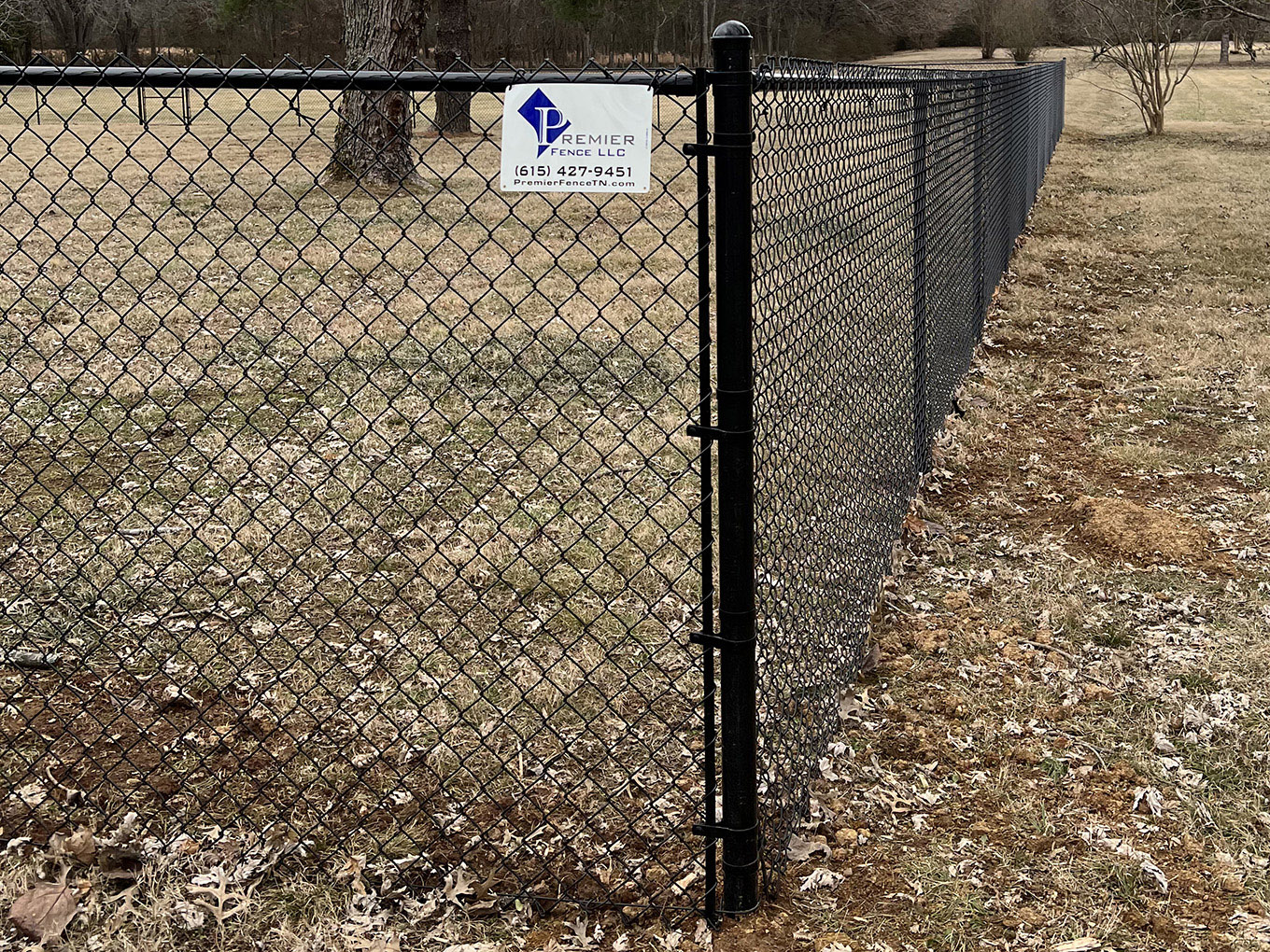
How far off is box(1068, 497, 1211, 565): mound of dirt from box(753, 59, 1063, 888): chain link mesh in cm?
71

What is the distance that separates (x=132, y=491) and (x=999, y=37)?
5608cm

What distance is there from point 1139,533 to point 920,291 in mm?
1256

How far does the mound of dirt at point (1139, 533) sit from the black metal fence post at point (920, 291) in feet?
2.25

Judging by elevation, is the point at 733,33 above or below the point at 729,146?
above

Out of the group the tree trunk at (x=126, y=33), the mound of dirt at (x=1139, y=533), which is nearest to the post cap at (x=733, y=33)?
the mound of dirt at (x=1139, y=533)

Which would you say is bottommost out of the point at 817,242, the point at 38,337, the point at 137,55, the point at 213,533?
the point at 213,533

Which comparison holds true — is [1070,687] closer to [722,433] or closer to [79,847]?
[722,433]

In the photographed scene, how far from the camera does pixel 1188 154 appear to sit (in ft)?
67.6

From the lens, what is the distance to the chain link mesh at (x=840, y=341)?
9.43ft

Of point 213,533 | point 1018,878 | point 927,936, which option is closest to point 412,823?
point 927,936

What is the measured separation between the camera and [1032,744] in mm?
3406

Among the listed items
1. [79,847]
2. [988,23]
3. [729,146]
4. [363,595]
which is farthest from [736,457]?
[988,23]

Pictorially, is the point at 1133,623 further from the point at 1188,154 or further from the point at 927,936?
the point at 1188,154

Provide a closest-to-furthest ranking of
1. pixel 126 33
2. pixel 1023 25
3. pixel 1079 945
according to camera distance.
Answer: pixel 1079 945 → pixel 126 33 → pixel 1023 25
